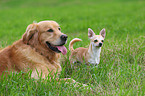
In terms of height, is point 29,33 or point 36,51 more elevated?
point 29,33

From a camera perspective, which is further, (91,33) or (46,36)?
(91,33)

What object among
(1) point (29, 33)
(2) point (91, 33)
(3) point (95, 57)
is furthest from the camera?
(2) point (91, 33)

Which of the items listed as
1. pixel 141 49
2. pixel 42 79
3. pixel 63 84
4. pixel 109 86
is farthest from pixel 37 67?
pixel 141 49

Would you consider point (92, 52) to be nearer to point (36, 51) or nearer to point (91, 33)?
point (91, 33)

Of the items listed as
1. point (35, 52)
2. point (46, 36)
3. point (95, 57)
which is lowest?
point (95, 57)

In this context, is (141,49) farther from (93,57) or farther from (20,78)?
(20,78)

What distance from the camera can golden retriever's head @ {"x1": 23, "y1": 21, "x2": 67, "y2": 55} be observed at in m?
3.50

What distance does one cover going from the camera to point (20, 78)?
306 cm

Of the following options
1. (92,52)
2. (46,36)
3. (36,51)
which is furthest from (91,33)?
(36,51)

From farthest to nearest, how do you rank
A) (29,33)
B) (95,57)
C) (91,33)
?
(91,33) < (95,57) < (29,33)

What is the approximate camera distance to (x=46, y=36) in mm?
3543

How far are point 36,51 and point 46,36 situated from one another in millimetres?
337

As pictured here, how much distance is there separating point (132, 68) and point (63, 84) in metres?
1.42

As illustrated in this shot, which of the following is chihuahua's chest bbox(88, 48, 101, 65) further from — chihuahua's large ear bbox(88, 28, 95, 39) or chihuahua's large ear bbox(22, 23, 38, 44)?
chihuahua's large ear bbox(22, 23, 38, 44)
